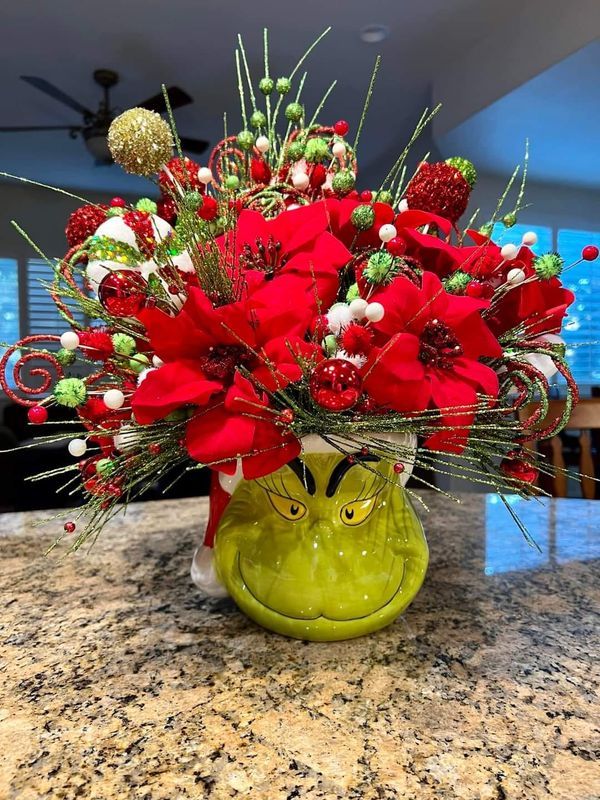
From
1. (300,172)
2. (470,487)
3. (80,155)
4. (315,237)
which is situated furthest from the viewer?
(80,155)

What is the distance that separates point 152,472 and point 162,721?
7.2 inches

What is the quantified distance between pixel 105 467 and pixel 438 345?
28 cm

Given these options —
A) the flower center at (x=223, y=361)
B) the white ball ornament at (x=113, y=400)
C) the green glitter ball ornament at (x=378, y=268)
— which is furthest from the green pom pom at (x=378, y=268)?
the white ball ornament at (x=113, y=400)

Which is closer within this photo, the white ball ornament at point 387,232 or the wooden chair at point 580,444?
the white ball ornament at point 387,232

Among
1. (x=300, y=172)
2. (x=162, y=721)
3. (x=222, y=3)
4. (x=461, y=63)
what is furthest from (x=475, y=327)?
(x=461, y=63)

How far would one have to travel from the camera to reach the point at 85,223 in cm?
56

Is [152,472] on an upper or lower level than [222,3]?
lower

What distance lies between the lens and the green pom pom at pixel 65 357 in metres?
0.48

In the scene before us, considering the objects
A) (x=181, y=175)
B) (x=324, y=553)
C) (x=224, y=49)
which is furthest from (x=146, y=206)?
(x=224, y=49)

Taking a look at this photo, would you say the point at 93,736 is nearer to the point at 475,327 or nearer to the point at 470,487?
the point at 475,327

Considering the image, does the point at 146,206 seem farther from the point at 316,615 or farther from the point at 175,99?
the point at 175,99

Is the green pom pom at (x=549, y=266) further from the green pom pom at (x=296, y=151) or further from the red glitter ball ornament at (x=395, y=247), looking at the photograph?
the green pom pom at (x=296, y=151)

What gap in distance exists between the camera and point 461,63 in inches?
128

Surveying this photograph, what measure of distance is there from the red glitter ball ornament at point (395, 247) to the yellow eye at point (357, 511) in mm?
212
